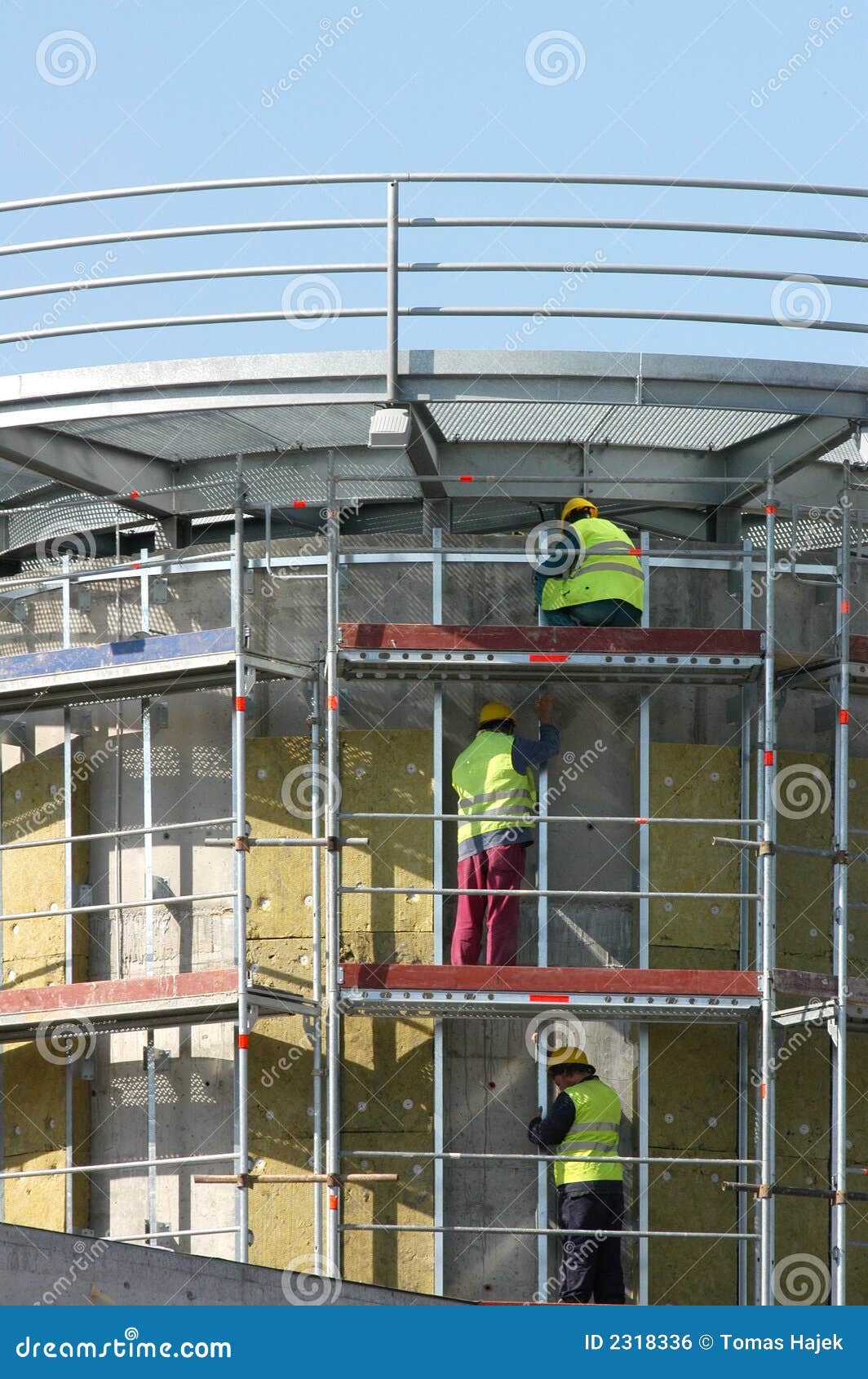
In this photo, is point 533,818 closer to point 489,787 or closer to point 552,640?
point 489,787

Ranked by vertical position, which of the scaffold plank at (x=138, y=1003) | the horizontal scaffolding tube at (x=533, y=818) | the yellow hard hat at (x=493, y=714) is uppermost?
the yellow hard hat at (x=493, y=714)

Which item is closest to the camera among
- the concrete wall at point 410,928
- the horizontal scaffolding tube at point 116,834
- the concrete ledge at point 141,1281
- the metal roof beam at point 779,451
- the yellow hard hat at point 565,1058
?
the concrete ledge at point 141,1281

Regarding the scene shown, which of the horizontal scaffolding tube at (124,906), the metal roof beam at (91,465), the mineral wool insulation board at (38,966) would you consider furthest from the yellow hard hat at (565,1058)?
the metal roof beam at (91,465)

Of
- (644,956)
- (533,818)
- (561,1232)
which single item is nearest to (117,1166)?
(561,1232)

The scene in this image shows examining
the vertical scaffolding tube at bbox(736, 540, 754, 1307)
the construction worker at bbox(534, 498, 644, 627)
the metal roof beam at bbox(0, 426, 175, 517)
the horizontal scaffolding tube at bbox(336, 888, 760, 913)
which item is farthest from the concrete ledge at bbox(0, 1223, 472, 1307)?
the metal roof beam at bbox(0, 426, 175, 517)

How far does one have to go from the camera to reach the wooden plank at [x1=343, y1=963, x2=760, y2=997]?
1441cm

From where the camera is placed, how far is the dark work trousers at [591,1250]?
14.3m

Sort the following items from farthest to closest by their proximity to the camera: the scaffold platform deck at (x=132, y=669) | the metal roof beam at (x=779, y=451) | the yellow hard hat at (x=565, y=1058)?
the metal roof beam at (x=779, y=451) → the scaffold platform deck at (x=132, y=669) → the yellow hard hat at (x=565, y=1058)

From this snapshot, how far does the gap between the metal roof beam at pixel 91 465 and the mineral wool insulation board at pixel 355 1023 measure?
2614mm

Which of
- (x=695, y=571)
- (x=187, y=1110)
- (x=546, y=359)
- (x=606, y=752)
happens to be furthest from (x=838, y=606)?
(x=187, y=1110)

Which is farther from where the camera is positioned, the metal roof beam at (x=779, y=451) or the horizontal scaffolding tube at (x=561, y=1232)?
the metal roof beam at (x=779, y=451)

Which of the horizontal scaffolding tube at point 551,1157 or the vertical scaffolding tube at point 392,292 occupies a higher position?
the vertical scaffolding tube at point 392,292

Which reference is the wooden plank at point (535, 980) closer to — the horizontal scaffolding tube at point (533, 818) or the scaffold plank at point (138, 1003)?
the scaffold plank at point (138, 1003)

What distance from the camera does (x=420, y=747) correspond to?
51.1 ft
